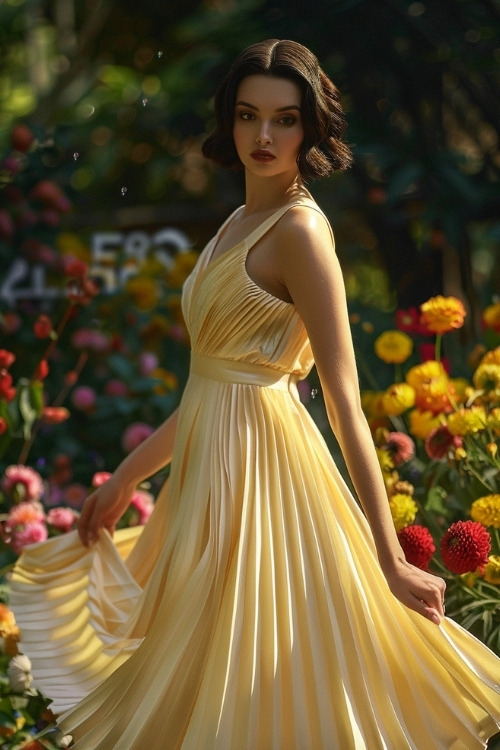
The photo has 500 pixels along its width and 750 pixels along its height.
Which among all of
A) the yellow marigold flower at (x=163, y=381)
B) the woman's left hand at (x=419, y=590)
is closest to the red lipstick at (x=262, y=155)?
the woman's left hand at (x=419, y=590)

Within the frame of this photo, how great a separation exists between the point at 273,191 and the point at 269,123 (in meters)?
0.14

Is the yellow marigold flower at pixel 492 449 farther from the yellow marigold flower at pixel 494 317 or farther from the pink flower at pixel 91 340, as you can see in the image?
the pink flower at pixel 91 340

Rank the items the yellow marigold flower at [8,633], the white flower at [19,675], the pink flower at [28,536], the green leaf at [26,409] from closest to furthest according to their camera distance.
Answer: the white flower at [19,675]
the yellow marigold flower at [8,633]
the pink flower at [28,536]
the green leaf at [26,409]

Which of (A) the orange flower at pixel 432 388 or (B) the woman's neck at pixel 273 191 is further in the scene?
Result: (A) the orange flower at pixel 432 388

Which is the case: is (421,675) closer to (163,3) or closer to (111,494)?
(111,494)

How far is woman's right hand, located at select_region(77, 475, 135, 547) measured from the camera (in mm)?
2334

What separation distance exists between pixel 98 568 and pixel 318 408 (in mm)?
1508

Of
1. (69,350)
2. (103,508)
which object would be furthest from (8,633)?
(69,350)

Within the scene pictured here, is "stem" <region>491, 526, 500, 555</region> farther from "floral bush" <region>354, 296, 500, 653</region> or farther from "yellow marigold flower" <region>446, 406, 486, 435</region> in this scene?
"yellow marigold flower" <region>446, 406, 486, 435</region>

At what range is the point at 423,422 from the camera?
266cm

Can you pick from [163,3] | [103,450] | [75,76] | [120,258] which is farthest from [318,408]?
[75,76]

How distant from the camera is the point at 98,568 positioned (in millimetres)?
2357

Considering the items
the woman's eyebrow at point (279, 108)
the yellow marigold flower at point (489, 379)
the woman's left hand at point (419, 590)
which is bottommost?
the woman's left hand at point (419, 590)

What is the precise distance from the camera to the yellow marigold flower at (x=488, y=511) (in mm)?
2219
